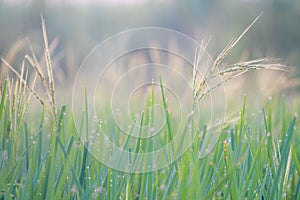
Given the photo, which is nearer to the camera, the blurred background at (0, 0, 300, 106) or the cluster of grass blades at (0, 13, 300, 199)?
the cluster of grass blades at (0, 13, 300, 199)

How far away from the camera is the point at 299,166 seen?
3.97ft

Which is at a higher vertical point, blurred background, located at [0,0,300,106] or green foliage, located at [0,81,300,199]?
blurred background, located at [0,0,300,106]

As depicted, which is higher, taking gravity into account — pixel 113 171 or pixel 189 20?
pixel 189 20

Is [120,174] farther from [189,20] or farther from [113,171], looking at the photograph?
[189,20]

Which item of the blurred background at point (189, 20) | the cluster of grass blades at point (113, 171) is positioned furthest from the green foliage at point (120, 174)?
the blurred background at point (189, 20)

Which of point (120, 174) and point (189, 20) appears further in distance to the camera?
point (189, 20)

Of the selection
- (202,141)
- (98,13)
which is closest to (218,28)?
(98,13)

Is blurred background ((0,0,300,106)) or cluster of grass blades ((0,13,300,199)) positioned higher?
blurred background ((0,0,300,106))

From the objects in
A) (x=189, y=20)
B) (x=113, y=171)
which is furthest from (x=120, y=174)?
(x=189, y=20)

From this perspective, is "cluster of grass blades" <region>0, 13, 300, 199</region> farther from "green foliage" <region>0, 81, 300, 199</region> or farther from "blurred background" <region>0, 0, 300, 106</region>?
"blurred background" <region>0, 0, 300, 106</region>

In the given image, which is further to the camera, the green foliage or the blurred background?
the blurred background

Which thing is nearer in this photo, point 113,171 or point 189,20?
point 113,171

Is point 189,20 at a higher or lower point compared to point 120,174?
higher

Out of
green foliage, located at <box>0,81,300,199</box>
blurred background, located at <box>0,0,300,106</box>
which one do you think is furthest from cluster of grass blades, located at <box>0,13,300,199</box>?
blurred background, located at <box>0,0,300,106</box>
